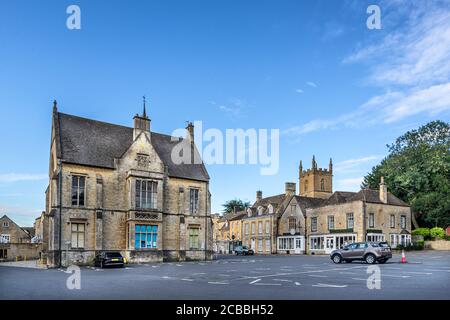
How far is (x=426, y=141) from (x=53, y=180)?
2476 inches

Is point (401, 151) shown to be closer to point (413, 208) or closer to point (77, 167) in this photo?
point (413, 208)

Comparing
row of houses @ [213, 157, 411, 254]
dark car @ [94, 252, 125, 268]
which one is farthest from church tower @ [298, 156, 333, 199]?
dark car @ [94, 252, 125, 268]

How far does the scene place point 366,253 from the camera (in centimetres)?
3164

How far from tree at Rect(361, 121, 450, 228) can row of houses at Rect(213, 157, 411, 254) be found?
6110 mm

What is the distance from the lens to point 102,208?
37.3 metres

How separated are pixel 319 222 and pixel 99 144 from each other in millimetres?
33760

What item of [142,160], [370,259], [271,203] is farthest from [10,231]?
[370,259]

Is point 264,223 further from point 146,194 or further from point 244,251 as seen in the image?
point 146,194

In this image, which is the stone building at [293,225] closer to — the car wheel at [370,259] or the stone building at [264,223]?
the stone building at [264,223]

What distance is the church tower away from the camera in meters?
85.6

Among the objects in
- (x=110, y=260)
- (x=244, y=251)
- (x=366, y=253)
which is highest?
(x=366, y=253)

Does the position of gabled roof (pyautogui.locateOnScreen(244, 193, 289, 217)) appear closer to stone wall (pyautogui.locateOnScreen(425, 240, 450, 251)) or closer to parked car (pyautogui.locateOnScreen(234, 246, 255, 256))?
parked car (pyautogui.locateOnScreen(234, 246, 255, 256))

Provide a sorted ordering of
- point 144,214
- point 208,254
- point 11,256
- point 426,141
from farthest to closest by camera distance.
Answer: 1. point 426,141
2. point 11,256
3. point 208,254
4. point 144,214
